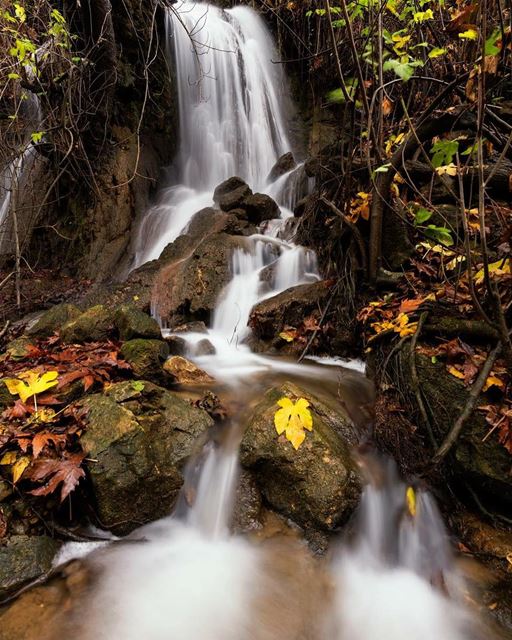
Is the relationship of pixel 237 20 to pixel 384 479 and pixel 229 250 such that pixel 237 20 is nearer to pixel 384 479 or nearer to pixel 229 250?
pixel 229 250

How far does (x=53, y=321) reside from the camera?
429 cm

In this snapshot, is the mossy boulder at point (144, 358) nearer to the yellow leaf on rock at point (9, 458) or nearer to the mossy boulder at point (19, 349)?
the mossy boulder at point (19, 349)

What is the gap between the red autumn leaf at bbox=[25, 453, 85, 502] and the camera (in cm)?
213

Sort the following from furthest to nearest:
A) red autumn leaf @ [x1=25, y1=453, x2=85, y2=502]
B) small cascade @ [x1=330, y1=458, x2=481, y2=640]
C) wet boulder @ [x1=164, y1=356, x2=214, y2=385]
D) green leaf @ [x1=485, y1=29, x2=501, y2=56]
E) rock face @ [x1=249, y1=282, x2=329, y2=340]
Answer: rock face @ [x1=249, y1=282, x2=329, y2=340] < wet boulder @ [x1=164, y1=356, x2=214, y2=385] < red autumn leaf @ [x1=25, y1=453, x2=85, y2=502] < small cascade @ [x1=330, y1=458, x2=481, y2=640] < green leaf @ [x1=485, y1=29, x2=501, y2=56]

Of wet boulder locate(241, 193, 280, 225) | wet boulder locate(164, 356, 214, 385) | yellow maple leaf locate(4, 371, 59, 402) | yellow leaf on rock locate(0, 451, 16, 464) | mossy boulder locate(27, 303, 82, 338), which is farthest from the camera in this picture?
wet boulder locate(241, 193, 280, 225)

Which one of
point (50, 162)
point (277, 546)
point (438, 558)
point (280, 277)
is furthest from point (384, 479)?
point (50, 162)

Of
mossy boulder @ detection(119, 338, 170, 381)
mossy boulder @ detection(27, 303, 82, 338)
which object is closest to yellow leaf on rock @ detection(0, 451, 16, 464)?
mossy boulder @ detection(119, 338, 170, 381)

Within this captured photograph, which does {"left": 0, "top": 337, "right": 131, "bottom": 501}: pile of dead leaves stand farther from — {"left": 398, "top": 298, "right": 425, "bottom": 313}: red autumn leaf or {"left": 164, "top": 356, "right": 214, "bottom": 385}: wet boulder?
{"left": 398, "top": 298, "right": 425, "bottom": 313}: red autumn leaf

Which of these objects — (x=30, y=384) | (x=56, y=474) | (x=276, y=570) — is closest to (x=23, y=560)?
(x=56, y=474)

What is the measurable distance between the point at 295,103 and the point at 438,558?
13096 mm

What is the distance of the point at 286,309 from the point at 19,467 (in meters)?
3.30

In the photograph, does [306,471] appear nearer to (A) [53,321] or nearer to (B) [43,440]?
(B) [43,440]

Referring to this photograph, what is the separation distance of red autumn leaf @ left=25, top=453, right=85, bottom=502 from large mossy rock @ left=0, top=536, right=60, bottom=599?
273mm

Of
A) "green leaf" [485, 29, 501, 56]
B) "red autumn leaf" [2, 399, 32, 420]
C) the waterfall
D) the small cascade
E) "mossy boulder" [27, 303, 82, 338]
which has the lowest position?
the small cascade
